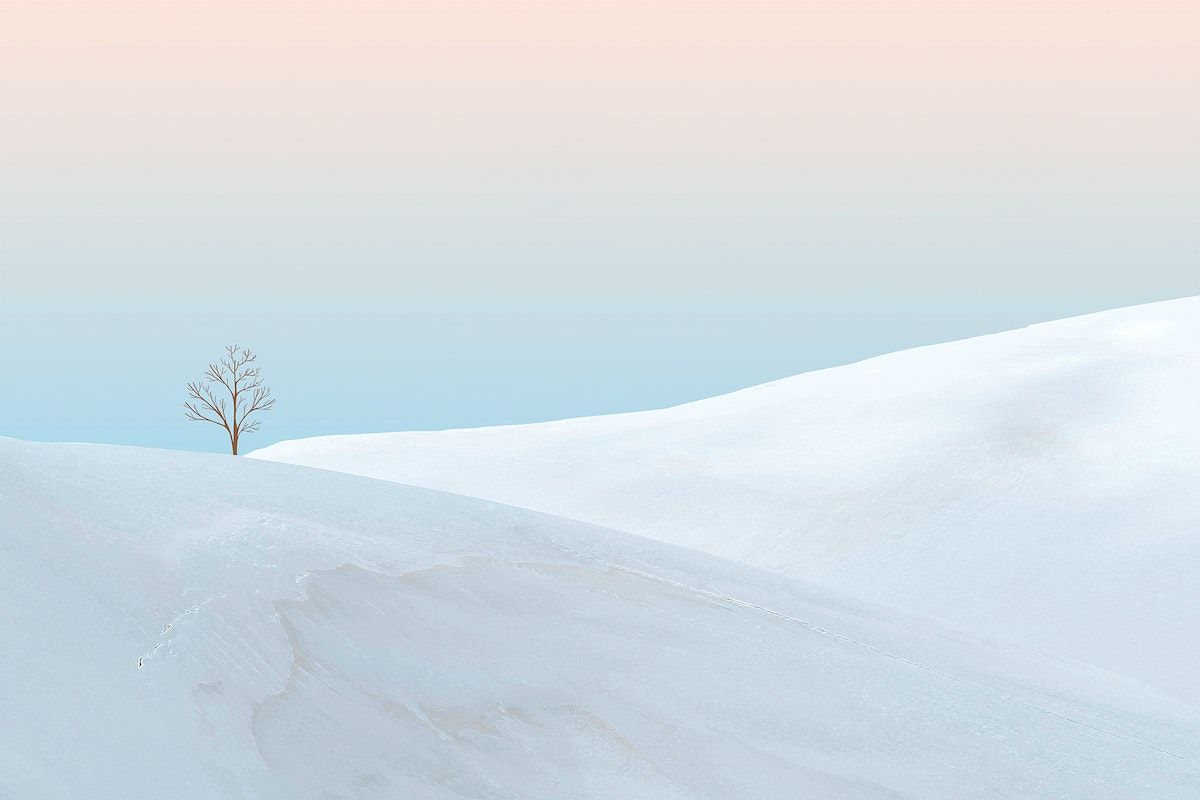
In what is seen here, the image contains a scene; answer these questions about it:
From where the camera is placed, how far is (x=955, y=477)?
7559mm

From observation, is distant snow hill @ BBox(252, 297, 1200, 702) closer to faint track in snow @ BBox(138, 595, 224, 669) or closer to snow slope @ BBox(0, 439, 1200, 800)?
snow slope @ BBox(0, 439, 1200, 800)

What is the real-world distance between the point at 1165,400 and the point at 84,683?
7.18 m

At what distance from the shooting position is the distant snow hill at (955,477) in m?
6.27

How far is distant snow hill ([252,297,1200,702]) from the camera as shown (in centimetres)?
627

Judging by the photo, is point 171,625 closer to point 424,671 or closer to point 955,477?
point 424,671

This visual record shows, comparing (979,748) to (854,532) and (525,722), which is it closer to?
(525,722)

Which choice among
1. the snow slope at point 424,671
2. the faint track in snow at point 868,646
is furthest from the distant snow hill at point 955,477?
the snow slope at point 424,671

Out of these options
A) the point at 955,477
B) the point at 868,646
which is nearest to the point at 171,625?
the point at 868,646

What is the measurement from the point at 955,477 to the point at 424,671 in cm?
547

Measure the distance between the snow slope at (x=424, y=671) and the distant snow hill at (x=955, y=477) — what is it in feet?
6.52

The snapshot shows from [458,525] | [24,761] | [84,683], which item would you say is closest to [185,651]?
[84,683]

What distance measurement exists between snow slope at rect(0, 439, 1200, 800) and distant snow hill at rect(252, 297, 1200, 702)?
1.99 meters

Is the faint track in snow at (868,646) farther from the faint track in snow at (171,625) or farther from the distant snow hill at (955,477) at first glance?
the distant snow hill at (955,477)

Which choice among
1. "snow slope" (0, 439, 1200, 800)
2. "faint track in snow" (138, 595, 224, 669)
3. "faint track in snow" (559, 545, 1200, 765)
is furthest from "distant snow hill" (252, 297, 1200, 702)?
"faint track in snow" (138, 595, 224, 669)
